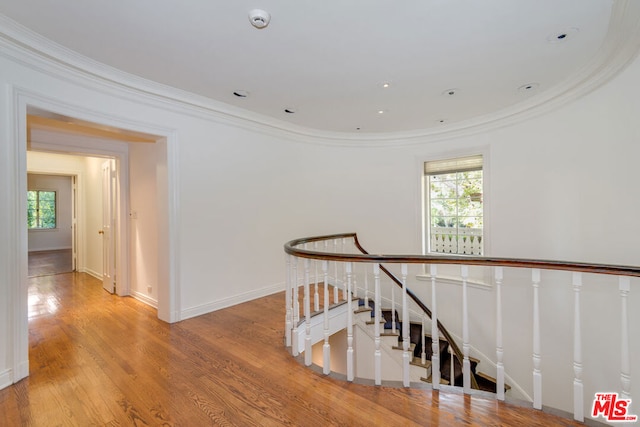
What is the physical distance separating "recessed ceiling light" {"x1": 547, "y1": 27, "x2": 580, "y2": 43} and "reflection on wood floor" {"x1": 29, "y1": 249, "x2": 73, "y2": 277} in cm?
852

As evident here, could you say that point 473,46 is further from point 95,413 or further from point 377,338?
point 95,413

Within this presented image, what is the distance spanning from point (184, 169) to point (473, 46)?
3.20 m

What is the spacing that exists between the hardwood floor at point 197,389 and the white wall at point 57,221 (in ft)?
26.8

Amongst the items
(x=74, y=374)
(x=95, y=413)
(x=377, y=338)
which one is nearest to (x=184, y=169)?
(x=74, y=374)

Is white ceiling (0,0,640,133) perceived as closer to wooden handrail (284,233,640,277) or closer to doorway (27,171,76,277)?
wooden handrail (284,233,640,277)

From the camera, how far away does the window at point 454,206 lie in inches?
173

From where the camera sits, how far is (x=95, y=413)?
1809 millimetres

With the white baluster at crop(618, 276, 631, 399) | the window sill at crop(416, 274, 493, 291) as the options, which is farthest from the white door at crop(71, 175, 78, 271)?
the white baluster at crop(618, 276, 631, 399)

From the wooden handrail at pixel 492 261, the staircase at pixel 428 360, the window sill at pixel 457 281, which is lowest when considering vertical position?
the staircase at pixel 428 360

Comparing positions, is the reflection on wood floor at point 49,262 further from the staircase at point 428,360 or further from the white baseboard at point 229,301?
the staircase at point 428,360

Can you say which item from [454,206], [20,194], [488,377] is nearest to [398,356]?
[488,377]

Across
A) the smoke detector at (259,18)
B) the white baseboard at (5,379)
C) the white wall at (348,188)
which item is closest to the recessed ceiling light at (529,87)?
the white wall at (348,188)

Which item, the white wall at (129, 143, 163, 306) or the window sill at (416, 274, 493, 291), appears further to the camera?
the window sill at (416, 274, 493, 291)

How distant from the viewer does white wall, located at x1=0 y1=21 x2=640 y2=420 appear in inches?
99.0
